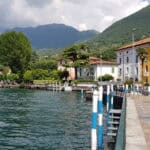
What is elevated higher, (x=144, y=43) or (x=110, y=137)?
(x=144, y=43)

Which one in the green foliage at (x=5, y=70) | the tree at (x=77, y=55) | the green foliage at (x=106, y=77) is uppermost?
the tree at (x=77, y=55)

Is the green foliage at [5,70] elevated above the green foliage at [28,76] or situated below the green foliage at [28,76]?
above

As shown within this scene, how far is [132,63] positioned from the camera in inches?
4161

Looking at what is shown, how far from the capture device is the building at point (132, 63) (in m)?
99.3

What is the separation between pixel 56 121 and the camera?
126 ft

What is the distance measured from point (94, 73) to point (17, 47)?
33.7m

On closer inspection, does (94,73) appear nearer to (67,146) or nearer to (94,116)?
(67,146)

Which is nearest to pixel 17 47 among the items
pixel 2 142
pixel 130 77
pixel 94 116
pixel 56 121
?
pixel 130 77

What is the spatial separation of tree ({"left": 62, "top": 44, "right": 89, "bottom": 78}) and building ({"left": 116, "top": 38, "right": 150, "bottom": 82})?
10.6 m

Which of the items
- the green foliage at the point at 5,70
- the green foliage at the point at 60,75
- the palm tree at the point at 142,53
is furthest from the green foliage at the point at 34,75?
the palm tree at the point at 142,53

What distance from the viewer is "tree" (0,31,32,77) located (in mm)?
148000

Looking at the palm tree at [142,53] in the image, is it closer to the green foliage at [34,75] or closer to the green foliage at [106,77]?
the green foliage at [106,77]

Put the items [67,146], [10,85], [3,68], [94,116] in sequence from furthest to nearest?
[3,68] < [10,85] < [67,146] < [94,116]

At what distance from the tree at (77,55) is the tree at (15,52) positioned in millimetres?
29017
